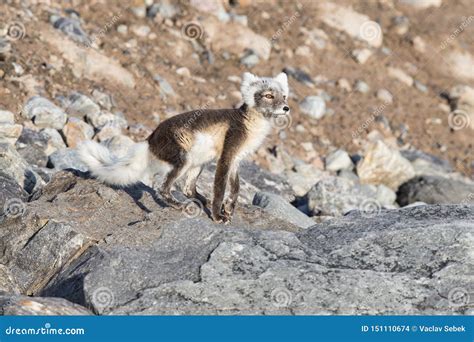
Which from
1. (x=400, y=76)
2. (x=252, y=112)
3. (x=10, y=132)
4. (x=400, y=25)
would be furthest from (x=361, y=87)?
(x=252, y=112)

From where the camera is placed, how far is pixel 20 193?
1054 cm

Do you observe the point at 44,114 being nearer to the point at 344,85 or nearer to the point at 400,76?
the point at 344,85

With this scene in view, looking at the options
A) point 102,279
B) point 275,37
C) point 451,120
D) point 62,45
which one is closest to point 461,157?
point 451,120

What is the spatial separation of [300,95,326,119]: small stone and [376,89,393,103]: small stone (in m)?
2.31

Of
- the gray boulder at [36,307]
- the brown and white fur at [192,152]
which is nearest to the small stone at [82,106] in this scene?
the brown and white fur at [192,152]

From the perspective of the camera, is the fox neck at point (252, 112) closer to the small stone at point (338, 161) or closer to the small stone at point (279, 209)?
the small stone at point (279, 209)

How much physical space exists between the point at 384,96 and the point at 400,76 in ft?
4.23

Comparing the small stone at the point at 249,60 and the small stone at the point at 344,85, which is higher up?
the small stone at the point at 344,85

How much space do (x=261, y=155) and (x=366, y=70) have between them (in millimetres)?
6443

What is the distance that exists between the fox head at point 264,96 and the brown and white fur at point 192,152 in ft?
0.18

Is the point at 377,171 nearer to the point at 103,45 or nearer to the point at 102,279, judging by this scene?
A: the point at 103,45

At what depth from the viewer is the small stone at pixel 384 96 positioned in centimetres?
2292

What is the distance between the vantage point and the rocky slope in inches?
290

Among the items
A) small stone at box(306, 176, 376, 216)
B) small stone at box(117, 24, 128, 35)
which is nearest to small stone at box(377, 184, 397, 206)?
small stone at box(306, 176, 376, 216)
